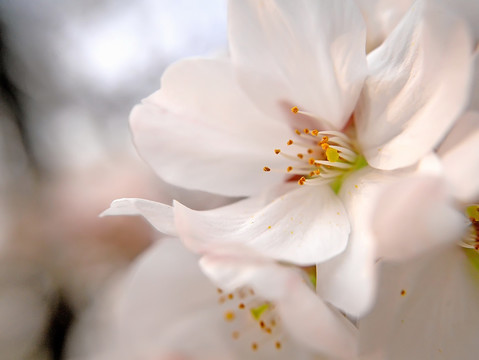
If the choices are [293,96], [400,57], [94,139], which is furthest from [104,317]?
[400,57]

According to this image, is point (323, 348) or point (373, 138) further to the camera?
point (373, 138)

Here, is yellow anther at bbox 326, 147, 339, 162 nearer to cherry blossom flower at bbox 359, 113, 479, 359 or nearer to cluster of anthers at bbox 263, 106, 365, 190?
cluster of anthers at bbox 263, 106, 365, 190

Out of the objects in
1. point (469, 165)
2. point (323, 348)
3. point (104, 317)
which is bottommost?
point (104, 317)

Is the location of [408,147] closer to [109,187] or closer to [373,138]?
[373,138]

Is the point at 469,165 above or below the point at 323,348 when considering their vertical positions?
above

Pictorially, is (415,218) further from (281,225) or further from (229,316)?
(229,316)

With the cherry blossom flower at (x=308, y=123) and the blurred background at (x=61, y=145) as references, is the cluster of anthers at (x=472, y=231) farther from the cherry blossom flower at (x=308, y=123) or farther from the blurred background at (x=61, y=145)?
the blurred background at (x=61, y=145)

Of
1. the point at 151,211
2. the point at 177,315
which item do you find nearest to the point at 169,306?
the point at 177,315

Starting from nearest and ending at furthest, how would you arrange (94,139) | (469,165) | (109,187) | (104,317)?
(469,165), (104,317), (109,187), (94,139)

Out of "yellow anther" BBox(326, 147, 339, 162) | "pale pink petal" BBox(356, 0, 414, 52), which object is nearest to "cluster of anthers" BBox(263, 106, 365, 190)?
"yellow anther" BBox(326, 147, 339, 162)
